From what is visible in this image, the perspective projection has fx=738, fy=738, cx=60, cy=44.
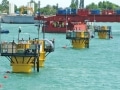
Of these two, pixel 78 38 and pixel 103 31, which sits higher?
pixel 78 38

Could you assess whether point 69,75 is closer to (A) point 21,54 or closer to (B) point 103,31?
(A) point 21,54

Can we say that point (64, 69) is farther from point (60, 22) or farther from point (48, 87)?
point (60, 22)

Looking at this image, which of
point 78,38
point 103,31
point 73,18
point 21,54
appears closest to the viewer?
point 21,54

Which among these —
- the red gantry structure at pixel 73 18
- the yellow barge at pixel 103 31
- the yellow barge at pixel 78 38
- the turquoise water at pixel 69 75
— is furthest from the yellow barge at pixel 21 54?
the red gantry structure at pixel 73 18

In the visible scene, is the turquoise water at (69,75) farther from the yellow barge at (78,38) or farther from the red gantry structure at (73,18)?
the red gantry structure at (73,18)

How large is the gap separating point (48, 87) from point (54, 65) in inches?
707

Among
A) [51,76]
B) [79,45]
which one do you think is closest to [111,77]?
[51,76]

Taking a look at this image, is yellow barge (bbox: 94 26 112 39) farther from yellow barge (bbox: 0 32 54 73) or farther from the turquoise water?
yellow barge (bbox: 0 32 54 73)

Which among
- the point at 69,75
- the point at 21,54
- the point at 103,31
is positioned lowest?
the point at 69,75

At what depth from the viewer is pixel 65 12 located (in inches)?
6565

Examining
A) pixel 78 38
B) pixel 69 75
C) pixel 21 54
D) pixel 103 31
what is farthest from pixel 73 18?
pixel 21 54

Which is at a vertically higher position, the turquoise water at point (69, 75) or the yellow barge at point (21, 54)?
the yellow barge at point (21, 54)

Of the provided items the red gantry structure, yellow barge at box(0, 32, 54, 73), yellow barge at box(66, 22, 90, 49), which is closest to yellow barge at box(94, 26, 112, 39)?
the red gantry structure

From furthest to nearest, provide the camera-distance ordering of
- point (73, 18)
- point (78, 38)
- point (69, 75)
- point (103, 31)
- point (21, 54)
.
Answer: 1. point (73, 18)
2. point (103, 31)
3. point (78, 38)
4. point (69, 75)
5. point (21, 54)
